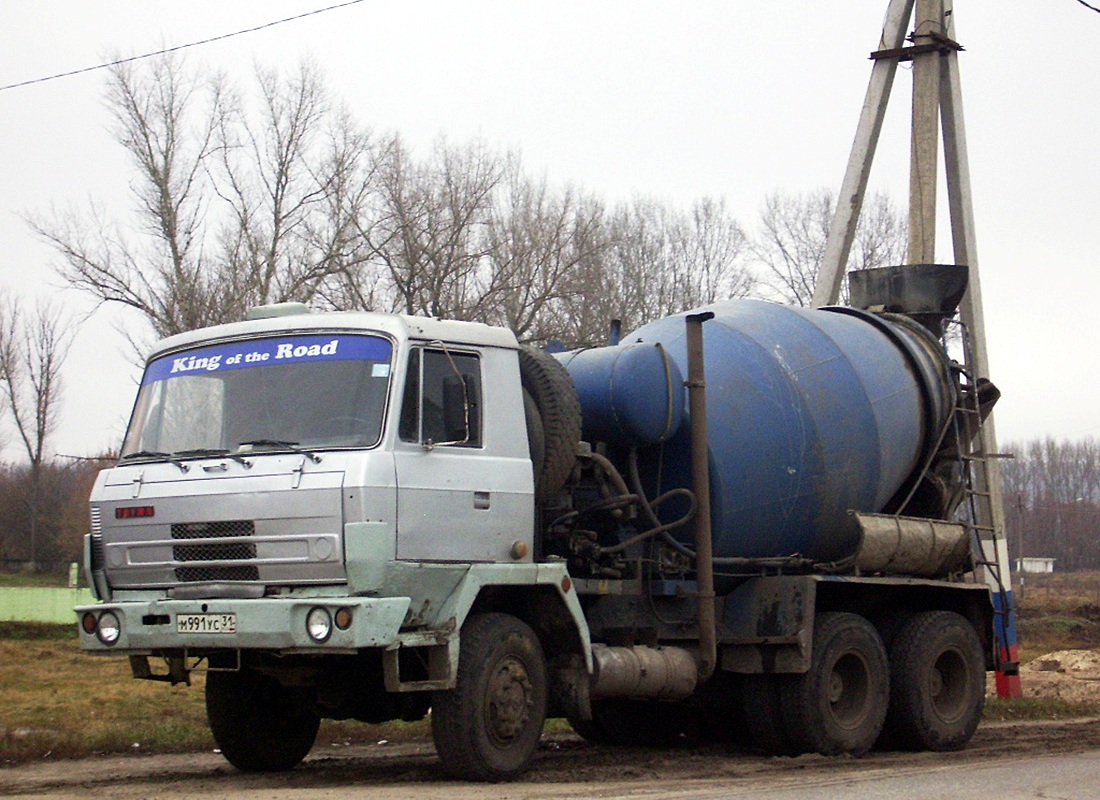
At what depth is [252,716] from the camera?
944 centimetres

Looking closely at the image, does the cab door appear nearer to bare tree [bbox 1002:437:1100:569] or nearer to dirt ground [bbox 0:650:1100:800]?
dirt ground [bbox 0:650:1100:800]

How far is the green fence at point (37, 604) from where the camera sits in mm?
29484

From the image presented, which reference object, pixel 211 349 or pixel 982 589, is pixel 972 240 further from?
pixel 211 349

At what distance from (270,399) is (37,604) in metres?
24.2

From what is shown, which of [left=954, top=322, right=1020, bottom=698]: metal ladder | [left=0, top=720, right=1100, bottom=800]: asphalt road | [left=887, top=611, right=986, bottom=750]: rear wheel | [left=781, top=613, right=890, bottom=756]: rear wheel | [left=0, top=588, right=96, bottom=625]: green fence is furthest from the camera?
[left=0, top=588, right=96, bottom=625]: green fence

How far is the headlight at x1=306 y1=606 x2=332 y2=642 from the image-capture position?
7547 mm

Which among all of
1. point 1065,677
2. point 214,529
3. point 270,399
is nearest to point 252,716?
point 214,529

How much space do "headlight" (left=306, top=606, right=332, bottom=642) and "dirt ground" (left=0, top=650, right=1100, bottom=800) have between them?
83 centimetres

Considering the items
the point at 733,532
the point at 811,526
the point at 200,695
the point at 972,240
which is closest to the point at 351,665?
the point at 733,532

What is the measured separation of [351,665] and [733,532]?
324 cm

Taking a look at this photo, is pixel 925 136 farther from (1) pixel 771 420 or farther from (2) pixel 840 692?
(2) pixel 840 692

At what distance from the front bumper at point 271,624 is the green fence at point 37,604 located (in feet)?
73.4

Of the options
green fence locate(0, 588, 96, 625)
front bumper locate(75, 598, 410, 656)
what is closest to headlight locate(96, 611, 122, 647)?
front bumper locate(75, 598, 410, 656)

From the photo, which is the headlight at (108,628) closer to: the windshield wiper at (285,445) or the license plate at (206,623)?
the license plate at (206,623)
